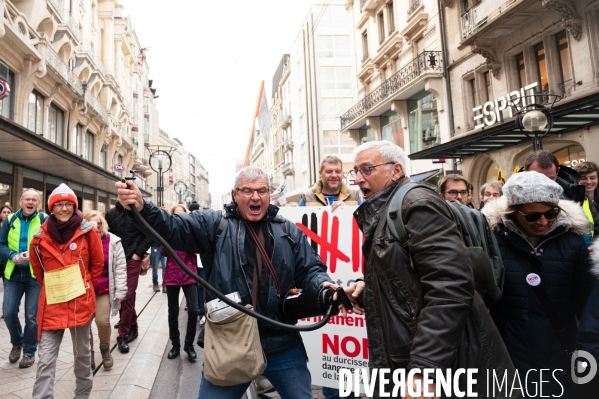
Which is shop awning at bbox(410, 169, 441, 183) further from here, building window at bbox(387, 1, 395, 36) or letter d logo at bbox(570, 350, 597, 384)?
letter d logo at bbox(570, 350, 597, 384)

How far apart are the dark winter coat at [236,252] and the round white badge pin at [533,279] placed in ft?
3.76

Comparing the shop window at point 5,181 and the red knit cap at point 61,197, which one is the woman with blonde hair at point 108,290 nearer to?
the red knit cap at point 61,197

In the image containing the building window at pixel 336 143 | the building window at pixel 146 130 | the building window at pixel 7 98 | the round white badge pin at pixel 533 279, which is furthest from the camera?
the building window at pixel 146 130

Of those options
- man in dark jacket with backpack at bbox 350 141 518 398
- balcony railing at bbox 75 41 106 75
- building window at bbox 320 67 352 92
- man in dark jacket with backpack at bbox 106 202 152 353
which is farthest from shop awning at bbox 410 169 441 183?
building window at bbox 320 67 352 92

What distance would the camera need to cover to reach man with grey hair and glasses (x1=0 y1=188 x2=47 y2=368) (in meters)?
4.84

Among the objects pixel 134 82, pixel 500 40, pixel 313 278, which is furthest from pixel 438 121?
pixel 134 82

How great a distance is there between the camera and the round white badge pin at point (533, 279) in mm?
2215

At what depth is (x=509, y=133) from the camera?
12.8 meters

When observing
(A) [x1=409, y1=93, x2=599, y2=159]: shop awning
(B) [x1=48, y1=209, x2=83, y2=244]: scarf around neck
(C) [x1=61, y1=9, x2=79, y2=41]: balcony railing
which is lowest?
(B) [x1=48, y1=209, x2=83, y2=244]: scarf around neck

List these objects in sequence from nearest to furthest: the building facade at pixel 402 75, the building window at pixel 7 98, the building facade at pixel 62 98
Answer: the building facade at pixel 62 98, the building window at pixel 7 98, the building facade at pixel 402 75

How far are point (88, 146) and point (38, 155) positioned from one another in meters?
12.8

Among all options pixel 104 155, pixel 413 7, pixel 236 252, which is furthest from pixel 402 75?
pixel 104 155

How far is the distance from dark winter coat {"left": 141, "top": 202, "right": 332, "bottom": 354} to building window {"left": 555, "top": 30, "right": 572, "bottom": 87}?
12.9m

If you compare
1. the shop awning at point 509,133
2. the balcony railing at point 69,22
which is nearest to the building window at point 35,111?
the balcony railing at point 69,22
